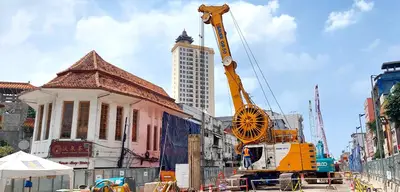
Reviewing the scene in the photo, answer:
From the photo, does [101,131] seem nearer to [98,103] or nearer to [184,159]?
[98,103]

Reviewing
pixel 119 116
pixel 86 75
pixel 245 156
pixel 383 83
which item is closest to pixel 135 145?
pixel 119 116

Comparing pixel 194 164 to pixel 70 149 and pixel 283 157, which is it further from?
pixel 70 149

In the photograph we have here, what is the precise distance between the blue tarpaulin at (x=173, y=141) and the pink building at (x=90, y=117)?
184 centimetres

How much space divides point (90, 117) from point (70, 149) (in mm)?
2508

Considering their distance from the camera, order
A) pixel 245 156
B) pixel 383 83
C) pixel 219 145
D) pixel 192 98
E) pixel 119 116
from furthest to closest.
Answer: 1. pixel 192 98
2. pixel 383 83
3. pixel 219 145
4. pixel 119 116
5. pixel 245 156

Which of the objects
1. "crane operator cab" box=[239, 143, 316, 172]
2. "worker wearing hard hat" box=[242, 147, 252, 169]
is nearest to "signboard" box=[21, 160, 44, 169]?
→ "worker wearing hard hat" box=[242, 147, 252, 169]

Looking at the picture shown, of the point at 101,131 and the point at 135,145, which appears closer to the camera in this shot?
the point at 101,131

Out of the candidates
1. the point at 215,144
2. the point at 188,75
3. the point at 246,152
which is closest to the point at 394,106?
the point at 215,144

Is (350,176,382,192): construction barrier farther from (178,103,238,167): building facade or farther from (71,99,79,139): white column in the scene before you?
(71,99,79,139): white column

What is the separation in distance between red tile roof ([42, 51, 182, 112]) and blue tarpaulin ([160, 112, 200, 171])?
222 cm

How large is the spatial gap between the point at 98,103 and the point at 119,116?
2276 millimetres

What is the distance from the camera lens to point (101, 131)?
23.0 metres

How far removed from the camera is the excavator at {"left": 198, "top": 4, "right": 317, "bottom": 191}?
21.9 meters

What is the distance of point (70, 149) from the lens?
2156cm
